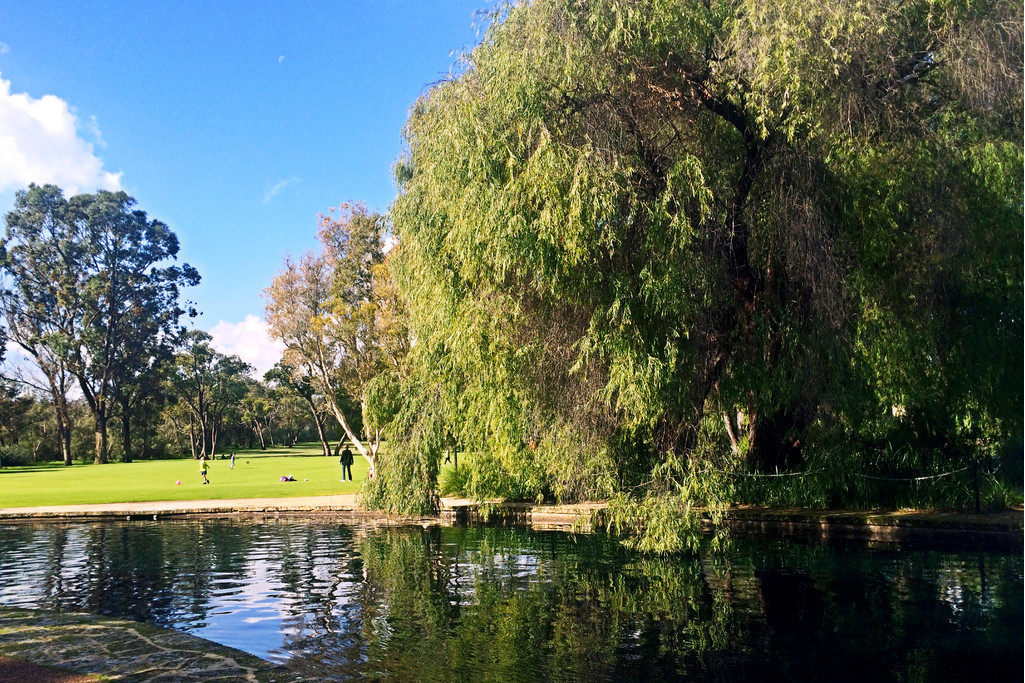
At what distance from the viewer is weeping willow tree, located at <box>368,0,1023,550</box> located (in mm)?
10594

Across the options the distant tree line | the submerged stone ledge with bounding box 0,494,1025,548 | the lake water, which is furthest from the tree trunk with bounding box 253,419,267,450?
the lake water

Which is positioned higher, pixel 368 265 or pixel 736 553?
pixel 368 265

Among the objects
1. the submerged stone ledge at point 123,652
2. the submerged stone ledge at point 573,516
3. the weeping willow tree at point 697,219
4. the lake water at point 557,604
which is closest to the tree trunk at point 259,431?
the submerged stone ledge at point 573,516

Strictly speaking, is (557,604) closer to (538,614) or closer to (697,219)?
(538,614)

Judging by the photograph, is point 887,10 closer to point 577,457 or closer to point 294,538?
point 577,457

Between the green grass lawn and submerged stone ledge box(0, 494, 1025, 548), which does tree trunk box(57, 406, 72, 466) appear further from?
submerged stone ledge box(0, 494, 1025, 548)

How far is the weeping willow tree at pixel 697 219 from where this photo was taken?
10594 millimetres

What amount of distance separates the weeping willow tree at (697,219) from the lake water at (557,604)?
1.51 metres

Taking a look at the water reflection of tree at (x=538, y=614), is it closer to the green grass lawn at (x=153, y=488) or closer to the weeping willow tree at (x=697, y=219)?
the weeping willow tree at (x=697, y=219)

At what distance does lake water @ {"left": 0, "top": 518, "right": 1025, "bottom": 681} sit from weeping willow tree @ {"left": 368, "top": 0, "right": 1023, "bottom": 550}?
1.51 m

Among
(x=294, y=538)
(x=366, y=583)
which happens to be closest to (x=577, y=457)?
(x=366, y=583)

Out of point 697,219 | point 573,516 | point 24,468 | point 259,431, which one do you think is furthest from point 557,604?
point 259,431

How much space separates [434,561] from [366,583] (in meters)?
2.26

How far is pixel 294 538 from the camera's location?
17.5 m
